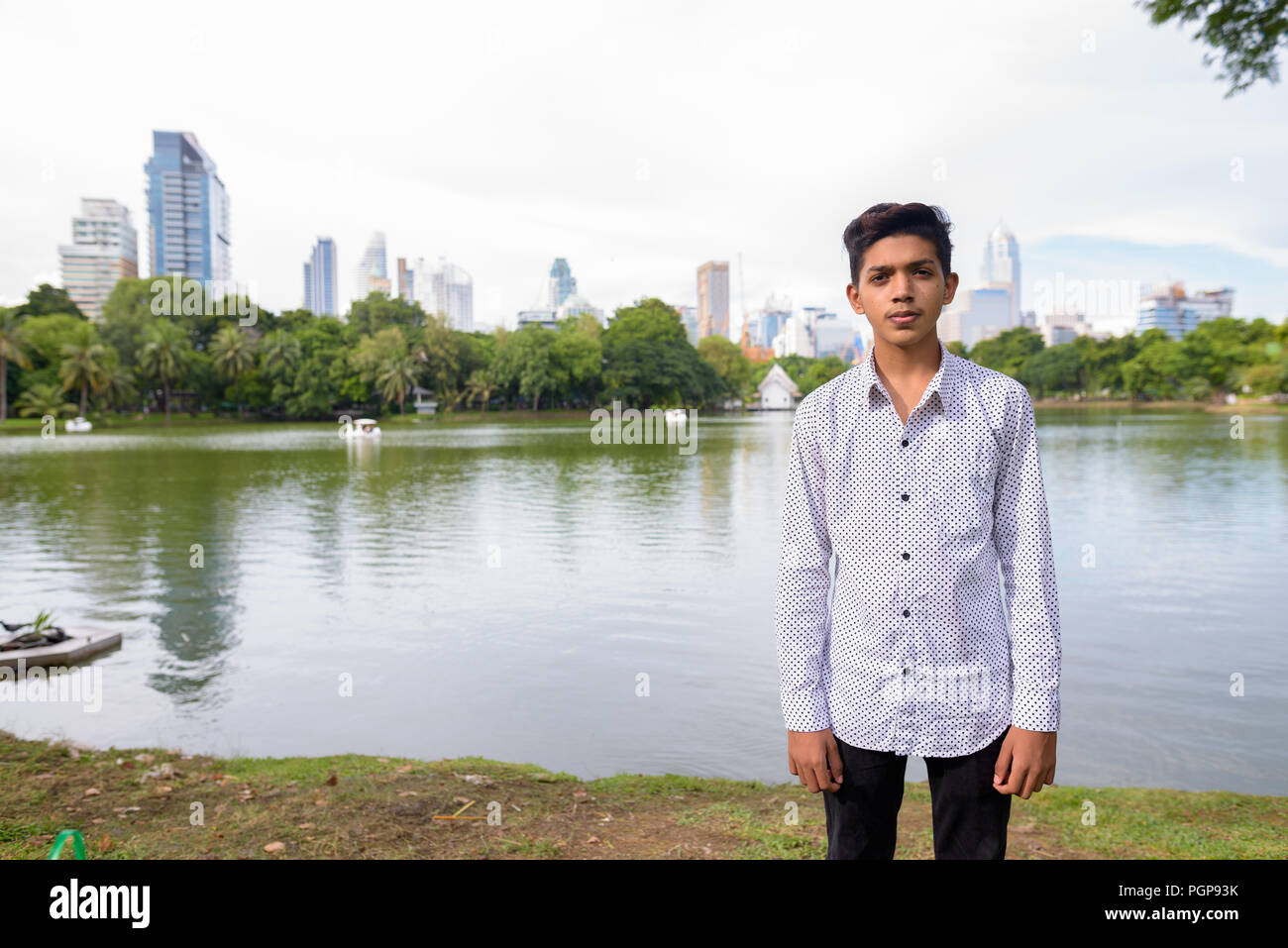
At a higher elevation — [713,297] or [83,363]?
[713,297]

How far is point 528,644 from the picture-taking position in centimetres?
936

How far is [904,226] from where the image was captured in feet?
7.38

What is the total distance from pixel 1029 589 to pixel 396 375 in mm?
76367

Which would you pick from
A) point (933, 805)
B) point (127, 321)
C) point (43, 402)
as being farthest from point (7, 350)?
point (933, 805)

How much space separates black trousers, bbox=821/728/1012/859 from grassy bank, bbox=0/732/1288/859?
185 cm

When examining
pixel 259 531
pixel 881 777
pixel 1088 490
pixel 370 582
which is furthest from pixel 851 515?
pixel 1088 490

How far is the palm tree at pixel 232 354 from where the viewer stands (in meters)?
73.0

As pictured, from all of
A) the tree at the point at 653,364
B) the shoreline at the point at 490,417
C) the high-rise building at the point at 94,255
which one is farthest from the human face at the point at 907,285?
the high-rise building at the point at 94,255

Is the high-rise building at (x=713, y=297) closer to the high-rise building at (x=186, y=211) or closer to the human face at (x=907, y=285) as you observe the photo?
the high-rise building at (x=186, y=211)

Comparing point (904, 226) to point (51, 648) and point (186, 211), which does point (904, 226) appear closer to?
point (51, 648)

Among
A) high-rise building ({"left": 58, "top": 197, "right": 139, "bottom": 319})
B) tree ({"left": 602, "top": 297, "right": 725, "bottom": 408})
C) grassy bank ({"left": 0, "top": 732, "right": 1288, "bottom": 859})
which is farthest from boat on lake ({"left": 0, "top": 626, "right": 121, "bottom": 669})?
high-rise building ({"left": 58, "top": 197, "right": 139, "bottom": 319})

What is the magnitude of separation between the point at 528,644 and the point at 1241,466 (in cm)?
2464

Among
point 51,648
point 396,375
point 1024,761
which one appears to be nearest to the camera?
point 1024,761
